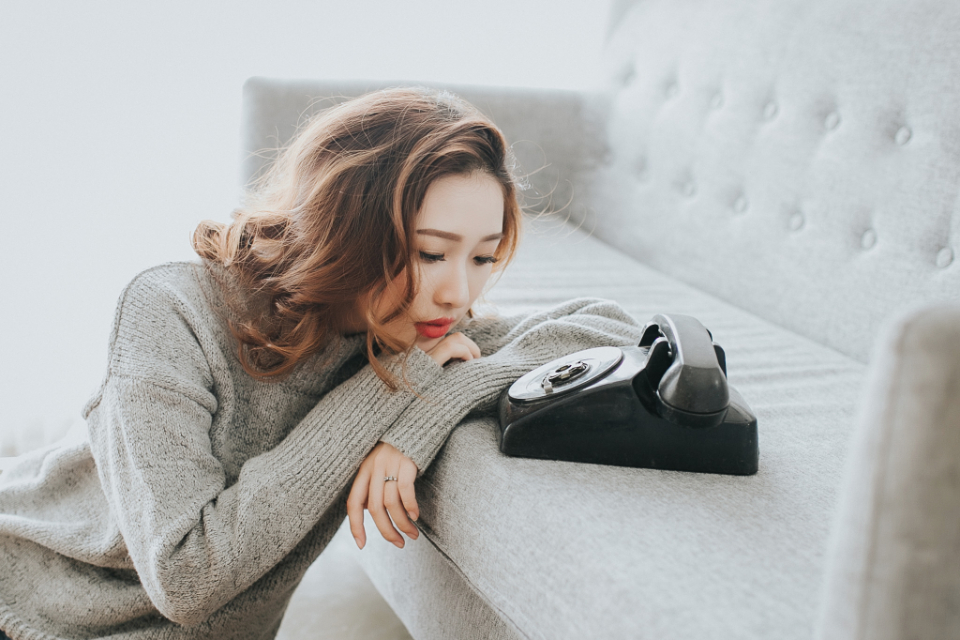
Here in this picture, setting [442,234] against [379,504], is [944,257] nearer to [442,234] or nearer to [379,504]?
[442,234]

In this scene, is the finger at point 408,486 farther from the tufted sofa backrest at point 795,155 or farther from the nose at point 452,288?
the tufted sofa backrest at point 795,155

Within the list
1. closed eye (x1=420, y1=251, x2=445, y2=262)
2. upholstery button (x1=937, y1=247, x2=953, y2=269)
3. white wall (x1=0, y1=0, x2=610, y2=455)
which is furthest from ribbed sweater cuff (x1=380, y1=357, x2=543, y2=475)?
white wall (x1=0, y1=0, x2=610, y2=455)

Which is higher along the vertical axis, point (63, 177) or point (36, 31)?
point (36, 31)

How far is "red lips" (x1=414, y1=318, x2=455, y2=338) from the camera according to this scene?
852 mm

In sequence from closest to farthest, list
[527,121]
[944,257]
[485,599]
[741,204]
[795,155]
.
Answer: [485,599], [944,257], [795,155], [741,204], [527,121]

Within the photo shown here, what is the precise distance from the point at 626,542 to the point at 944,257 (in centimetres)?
89

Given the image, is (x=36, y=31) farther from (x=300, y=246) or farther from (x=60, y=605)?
(x=60, y=605)

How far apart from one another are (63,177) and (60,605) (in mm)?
1095

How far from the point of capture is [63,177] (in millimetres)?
1589

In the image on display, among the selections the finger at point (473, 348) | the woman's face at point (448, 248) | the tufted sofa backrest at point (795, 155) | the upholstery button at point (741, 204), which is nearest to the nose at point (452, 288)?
the woman's face at point (448, 248)

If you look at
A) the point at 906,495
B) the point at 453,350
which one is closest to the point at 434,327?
the point at 453,350

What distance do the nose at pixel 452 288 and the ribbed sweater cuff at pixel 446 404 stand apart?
0.08 meters

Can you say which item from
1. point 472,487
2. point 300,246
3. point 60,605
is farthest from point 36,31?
point 472,487

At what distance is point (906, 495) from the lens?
15.5 inches
